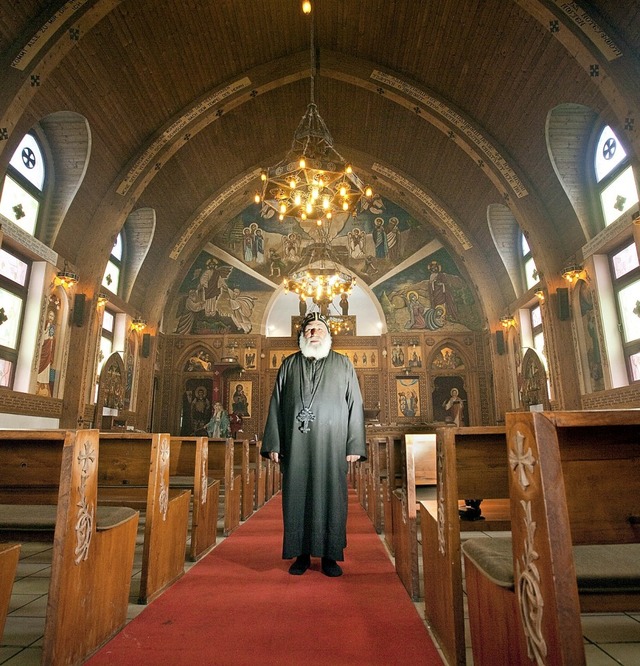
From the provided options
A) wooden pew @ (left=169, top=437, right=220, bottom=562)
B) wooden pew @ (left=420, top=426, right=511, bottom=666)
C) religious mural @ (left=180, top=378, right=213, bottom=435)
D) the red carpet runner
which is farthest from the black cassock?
religious mural @ (left=180, top=378, right=213, bottom=435)

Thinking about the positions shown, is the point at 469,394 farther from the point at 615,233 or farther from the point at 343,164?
the point at 343,164

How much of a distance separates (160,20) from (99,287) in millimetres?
5849

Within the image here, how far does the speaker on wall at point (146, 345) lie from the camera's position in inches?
561

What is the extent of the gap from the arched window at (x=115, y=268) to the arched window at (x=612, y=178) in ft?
39.3

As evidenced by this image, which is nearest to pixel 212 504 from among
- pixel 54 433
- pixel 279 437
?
pixel 279 437

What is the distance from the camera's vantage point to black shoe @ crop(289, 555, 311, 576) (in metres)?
3.14

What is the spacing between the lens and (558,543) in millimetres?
1039

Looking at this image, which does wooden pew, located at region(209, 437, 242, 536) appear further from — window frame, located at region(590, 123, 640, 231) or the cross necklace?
window frame, located at region(590, 123, 640, 231)

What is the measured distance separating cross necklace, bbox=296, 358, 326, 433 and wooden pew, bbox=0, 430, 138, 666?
1.41 m

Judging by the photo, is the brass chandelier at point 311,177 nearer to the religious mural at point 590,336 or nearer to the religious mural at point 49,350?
the religious mural at point 49,350

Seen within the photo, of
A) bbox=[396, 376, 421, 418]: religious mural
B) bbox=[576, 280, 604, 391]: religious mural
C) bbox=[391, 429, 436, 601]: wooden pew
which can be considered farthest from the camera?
bbox=[396, 376, 421, 418]: religious mural

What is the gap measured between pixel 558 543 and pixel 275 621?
1.72 m

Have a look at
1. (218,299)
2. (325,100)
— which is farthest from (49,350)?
(325,100)

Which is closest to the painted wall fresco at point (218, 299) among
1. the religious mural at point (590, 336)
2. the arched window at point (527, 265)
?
the arched window at point (527, 265)
